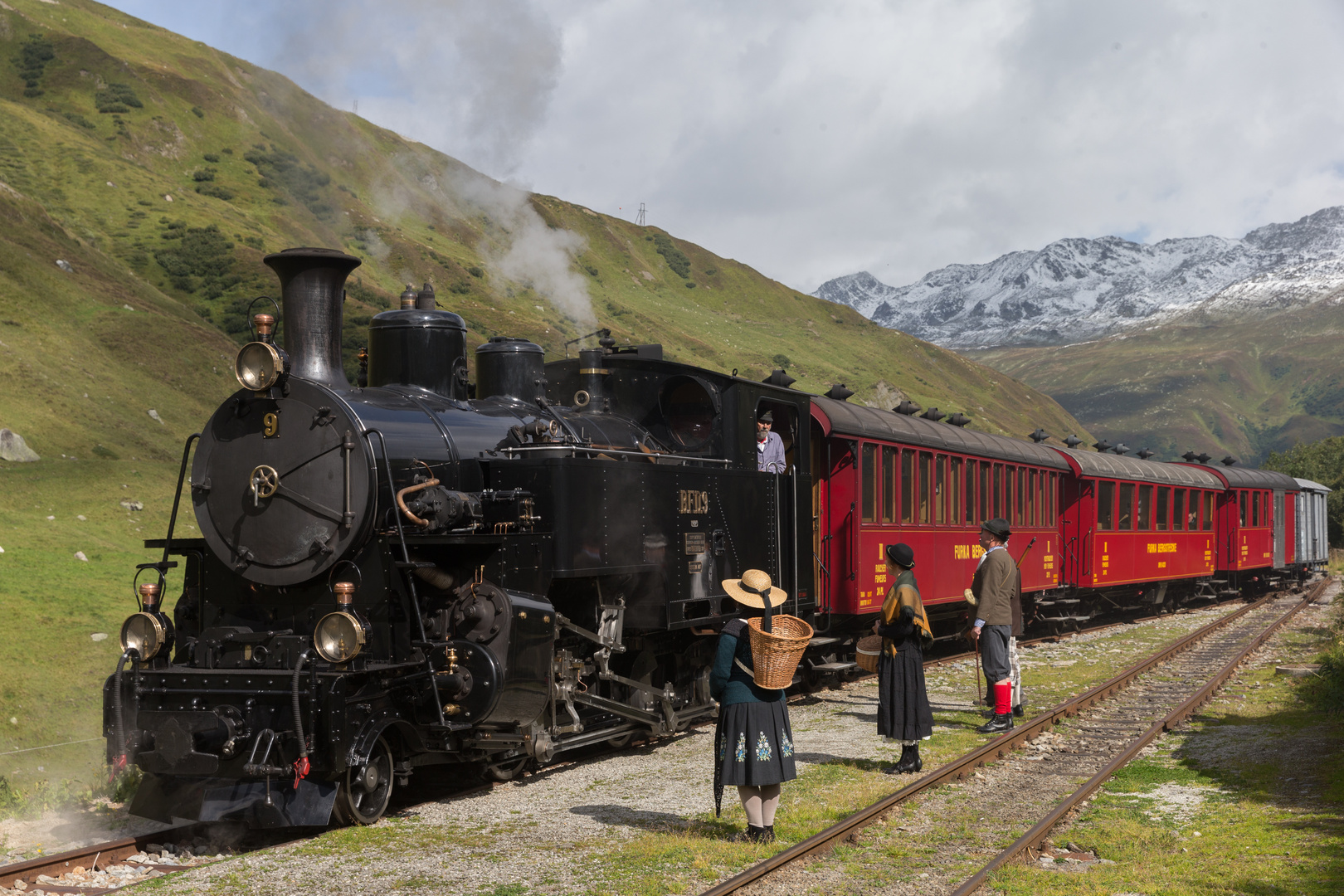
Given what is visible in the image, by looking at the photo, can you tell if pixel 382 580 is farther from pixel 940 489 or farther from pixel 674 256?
pixel 674 256

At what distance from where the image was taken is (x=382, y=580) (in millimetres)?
7316

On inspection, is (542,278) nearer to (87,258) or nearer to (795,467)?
(795,467)

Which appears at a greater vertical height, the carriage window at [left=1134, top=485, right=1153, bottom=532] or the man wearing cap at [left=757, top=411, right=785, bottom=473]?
the man wearing cap at [left=757, top=411, right=785, bottom=473]

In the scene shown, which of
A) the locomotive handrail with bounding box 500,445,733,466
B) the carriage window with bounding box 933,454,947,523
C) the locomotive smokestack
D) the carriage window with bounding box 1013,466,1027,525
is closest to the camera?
the locomotive smokestack

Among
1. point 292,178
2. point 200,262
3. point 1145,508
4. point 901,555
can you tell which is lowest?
point 901,555

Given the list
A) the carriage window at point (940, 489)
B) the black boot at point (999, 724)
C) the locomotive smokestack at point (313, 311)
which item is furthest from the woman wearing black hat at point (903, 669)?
the carriage window at point (940, 489)

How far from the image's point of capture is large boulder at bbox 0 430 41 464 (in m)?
22.8

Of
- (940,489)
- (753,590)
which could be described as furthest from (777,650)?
(940,489)

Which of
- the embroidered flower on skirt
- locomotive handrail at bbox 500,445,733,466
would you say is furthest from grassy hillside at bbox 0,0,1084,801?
the embroidered flower on skirt

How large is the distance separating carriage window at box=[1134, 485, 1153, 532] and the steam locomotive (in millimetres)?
13425

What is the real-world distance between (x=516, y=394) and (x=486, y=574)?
2290mm

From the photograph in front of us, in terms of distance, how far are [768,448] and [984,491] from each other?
258 inches

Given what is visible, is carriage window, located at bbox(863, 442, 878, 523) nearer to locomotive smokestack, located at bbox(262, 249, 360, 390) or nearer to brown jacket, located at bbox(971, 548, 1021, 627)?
brown jacket, located at bbox(971, 548, 1021, 627)

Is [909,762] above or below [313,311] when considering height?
below
